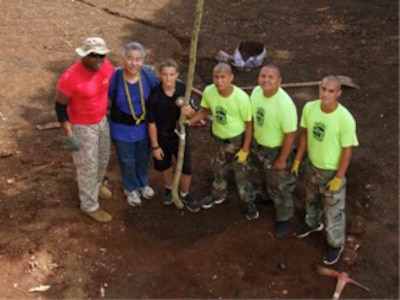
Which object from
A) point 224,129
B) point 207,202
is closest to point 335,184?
point 224,129

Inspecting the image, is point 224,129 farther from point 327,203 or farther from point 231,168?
point 327,203

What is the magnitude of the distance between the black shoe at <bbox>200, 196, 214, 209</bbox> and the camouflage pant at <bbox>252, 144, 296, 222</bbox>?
66cm

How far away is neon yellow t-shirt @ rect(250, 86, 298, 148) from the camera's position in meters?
5.17

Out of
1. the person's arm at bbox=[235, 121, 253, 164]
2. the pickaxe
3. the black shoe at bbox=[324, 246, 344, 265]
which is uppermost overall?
the person's arm at bbox=[235, 121, 253, 164]

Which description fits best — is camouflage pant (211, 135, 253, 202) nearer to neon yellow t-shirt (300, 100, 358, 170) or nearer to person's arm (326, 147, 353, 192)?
neon yellow t-shirt (300, 100, 358, 170)

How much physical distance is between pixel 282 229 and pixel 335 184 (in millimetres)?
1063

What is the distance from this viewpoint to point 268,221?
616 centimetres

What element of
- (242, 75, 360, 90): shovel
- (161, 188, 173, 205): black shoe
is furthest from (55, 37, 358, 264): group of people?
(242, 75, 360, 90): shovel

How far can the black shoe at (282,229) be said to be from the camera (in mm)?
5930

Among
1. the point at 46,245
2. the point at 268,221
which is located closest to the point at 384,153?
the point at 268,221

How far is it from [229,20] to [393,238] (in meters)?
7.07

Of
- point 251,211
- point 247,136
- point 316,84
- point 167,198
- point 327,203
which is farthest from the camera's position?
point 316,84

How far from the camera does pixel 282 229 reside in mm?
5949

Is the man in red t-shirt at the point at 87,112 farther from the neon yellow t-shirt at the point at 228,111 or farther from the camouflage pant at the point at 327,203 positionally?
the camouflage pant at the point at 327,203
